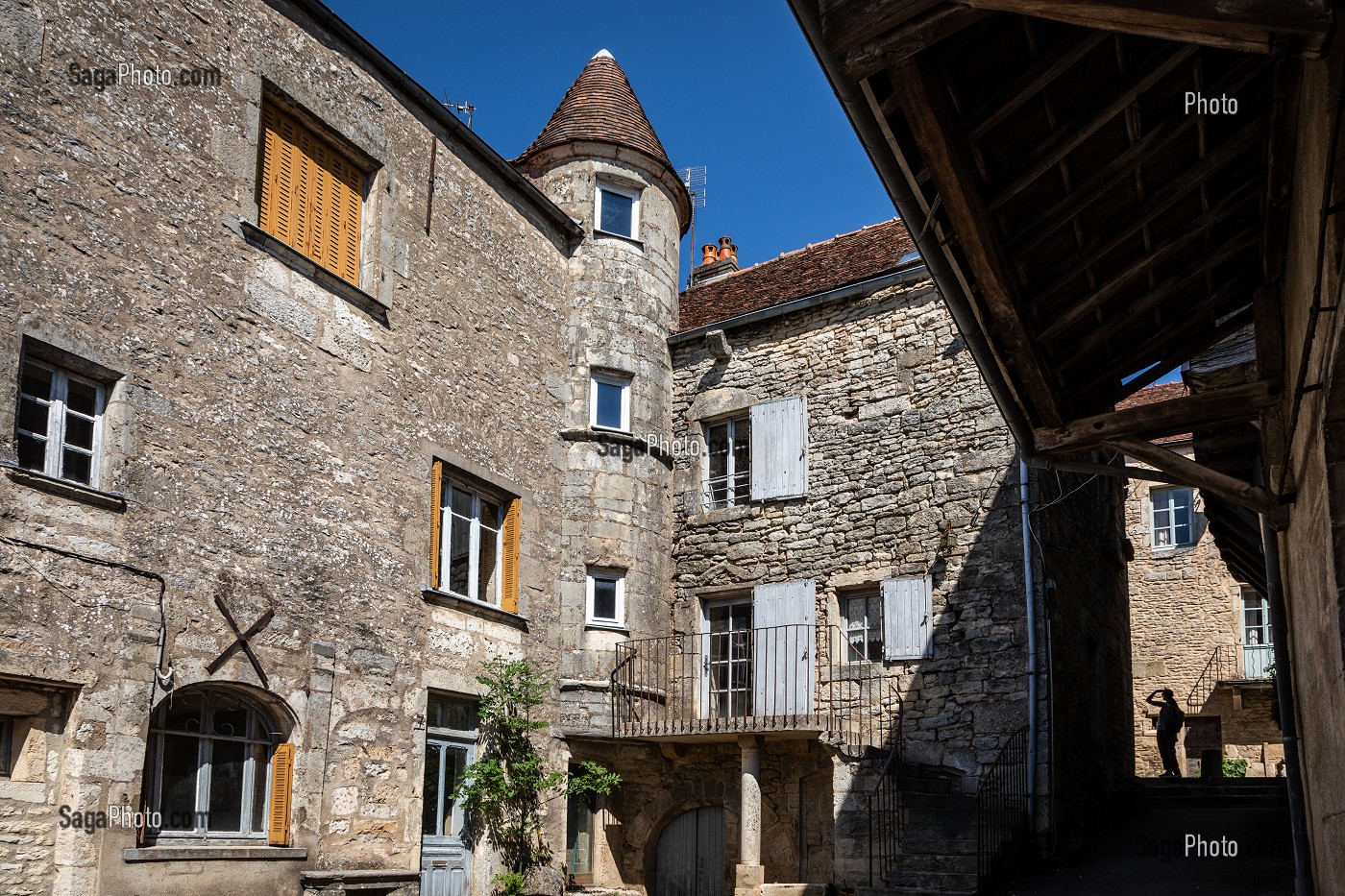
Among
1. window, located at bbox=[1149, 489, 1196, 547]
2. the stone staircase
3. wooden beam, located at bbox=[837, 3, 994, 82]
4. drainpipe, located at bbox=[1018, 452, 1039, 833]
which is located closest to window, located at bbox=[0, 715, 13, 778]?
wooden beam, located at bbox=[837, 3, 994, 82]

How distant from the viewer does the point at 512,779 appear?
37.7 ft

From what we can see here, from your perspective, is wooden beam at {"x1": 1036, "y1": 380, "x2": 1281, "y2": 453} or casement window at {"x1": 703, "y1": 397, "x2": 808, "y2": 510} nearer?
wooden beam at {"x1": 1036, "y1": 380, "x2": 1281, "y2": 453}

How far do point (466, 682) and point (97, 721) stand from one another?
3.82 m

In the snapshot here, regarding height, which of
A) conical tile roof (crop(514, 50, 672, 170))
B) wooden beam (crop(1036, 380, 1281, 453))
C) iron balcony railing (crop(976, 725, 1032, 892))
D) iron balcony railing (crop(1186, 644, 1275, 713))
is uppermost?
conical tile roof (crop(514, 50, 672, 170))

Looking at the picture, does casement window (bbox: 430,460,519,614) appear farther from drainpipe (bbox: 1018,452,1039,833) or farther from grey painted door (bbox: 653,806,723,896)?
drainpipe (bbox: 1018,452,1039,833)

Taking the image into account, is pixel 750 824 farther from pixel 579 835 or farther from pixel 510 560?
pixel 510 560

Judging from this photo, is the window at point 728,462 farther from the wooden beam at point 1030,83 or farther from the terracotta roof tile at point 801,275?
the wooden beam at point 1030,83

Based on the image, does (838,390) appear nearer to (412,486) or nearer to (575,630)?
(575,630)

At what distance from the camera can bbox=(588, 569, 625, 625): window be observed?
12.9 meters

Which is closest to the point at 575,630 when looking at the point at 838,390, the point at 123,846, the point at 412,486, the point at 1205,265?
the point at 412,486

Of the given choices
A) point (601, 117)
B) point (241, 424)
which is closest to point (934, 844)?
point (241, 424)

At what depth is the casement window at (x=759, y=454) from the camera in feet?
44.4

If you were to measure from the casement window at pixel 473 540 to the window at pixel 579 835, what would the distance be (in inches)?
83.9

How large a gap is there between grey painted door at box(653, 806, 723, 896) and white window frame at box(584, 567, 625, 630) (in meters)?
2.15
